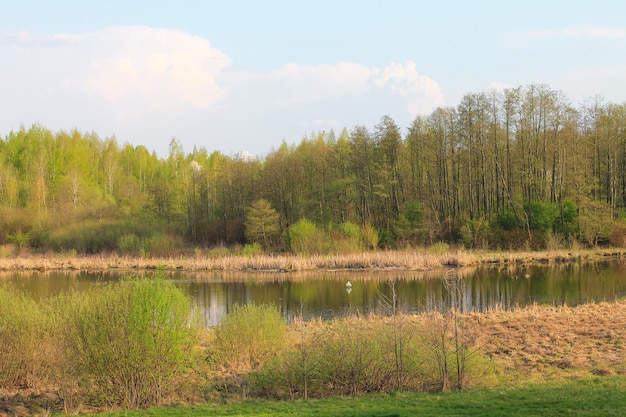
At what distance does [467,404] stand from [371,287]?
2140 cm

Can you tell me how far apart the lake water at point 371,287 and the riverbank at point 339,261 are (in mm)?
2042

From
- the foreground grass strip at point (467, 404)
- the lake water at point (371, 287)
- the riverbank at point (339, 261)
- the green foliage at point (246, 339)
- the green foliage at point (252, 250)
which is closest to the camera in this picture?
the foreground grass strip at point (467, 404)

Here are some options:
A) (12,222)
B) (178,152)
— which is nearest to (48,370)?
(12,222)

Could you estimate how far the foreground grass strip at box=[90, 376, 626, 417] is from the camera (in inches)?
369

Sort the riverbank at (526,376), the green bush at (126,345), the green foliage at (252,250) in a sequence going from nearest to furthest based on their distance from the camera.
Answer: the riverbank at (526,376) → the green bush at (126,345) → the green foliage at (252,250)

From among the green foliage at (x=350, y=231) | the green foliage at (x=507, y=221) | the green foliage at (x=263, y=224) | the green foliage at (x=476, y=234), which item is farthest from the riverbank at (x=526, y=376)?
the green foliage at (x=263, y=224)

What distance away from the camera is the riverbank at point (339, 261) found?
132 ft

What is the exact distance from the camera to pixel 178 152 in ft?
279

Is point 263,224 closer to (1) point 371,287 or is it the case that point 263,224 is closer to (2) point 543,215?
(1) point 371,287

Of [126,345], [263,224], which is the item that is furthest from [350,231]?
[126,345]

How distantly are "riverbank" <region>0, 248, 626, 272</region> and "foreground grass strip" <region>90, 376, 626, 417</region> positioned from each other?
27397 millimetres

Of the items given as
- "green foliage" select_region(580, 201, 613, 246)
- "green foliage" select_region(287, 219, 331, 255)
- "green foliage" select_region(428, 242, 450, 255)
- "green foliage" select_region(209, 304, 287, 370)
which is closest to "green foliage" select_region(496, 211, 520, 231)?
"green foliage" select_region(580, 201, 613, 246)

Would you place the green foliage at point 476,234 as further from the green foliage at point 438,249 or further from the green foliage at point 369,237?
the green foliage at point 369,237

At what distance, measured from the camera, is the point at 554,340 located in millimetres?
16375
